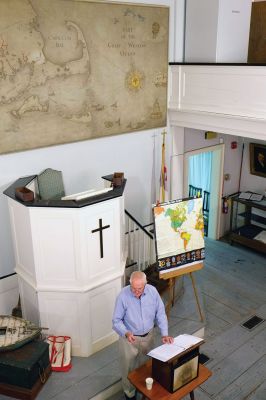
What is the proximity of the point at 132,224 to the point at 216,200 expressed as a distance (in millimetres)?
2905

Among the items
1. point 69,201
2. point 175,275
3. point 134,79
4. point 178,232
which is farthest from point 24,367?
point 134,79

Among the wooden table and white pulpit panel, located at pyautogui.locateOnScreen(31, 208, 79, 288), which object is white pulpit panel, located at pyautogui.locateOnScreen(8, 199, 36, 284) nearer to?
white pulpit panel, located at pyautogui.locateOnScreen(31, 208, 79, 288)

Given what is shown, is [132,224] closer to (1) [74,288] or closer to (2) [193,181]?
(1) [74,288]

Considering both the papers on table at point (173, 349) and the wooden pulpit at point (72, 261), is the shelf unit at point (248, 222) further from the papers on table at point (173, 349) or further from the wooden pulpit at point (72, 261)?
the papers on table at point (173, 349)

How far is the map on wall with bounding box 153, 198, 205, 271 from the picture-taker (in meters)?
5.80

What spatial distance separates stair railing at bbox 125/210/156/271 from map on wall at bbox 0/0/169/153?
1.80m

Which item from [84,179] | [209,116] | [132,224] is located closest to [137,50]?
[209,116]

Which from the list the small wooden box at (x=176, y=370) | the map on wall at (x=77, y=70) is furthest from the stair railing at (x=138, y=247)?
the small wooden box at (x=176, y=370)

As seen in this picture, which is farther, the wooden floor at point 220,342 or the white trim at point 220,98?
the white trim at point 220,98

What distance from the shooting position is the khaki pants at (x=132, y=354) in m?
4.59

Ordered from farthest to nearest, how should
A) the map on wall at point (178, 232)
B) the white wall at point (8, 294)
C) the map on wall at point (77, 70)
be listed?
the white wall at point (8, 294) < the map on wall at point (178, 232) < the map on wall at point (77, 70)

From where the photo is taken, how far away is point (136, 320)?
4469 millimetres

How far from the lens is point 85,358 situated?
555 cm

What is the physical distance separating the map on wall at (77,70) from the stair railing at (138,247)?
71.0 inches
